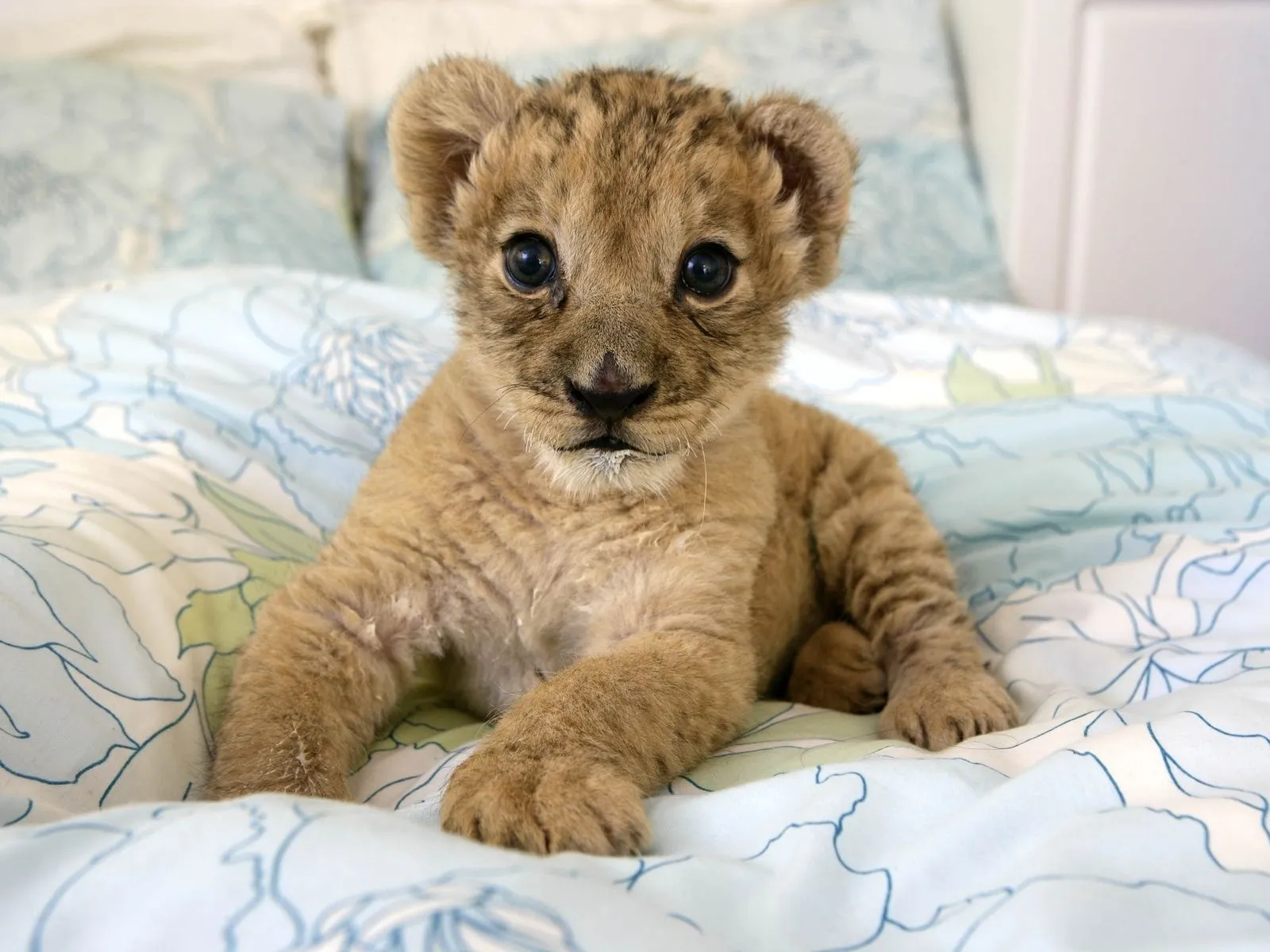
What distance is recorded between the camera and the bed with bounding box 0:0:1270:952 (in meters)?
0.82

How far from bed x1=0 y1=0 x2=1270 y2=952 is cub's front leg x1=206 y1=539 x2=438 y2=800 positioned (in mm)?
73

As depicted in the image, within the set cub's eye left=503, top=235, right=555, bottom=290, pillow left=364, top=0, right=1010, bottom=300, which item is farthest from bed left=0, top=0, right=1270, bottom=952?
cub's eye left=503, top=235, right=555, bottom=290

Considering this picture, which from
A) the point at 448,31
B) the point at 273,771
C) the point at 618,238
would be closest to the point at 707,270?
the point at 618,238

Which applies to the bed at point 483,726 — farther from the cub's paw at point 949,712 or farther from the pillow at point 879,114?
the pillow at point 879,114

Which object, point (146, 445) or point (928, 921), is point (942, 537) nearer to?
point (928, 921)

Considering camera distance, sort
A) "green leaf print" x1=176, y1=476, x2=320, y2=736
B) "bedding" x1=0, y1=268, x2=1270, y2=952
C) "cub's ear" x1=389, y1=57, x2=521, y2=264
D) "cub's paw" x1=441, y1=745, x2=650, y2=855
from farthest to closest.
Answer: "cub's ear" x1=389, y1=57, x2=521, y2=264
"green leaf print" x1=176, y1=476, x2=320, y2=736
"cub's paw" x1=441, y1=745, x2=650, y2=855
"bedding" x1=0, y1=268, x2=1270, y2=952

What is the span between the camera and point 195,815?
0.86 metres

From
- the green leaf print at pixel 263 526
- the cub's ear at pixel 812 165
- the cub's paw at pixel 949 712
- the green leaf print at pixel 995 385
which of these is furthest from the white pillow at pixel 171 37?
the cub's paw at pixel 949 712

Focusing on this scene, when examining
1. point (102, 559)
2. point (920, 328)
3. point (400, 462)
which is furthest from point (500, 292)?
point (920, 328)

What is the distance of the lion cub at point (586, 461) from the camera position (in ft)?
4.40

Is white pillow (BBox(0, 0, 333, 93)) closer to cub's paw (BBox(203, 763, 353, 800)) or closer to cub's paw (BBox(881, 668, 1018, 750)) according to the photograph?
cub's paw (BBox(203, 763, 353, 800))

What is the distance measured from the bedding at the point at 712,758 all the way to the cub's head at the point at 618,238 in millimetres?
490

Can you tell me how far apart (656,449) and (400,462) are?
0.45 meters

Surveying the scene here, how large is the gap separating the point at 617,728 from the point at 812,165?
3.29 feet
